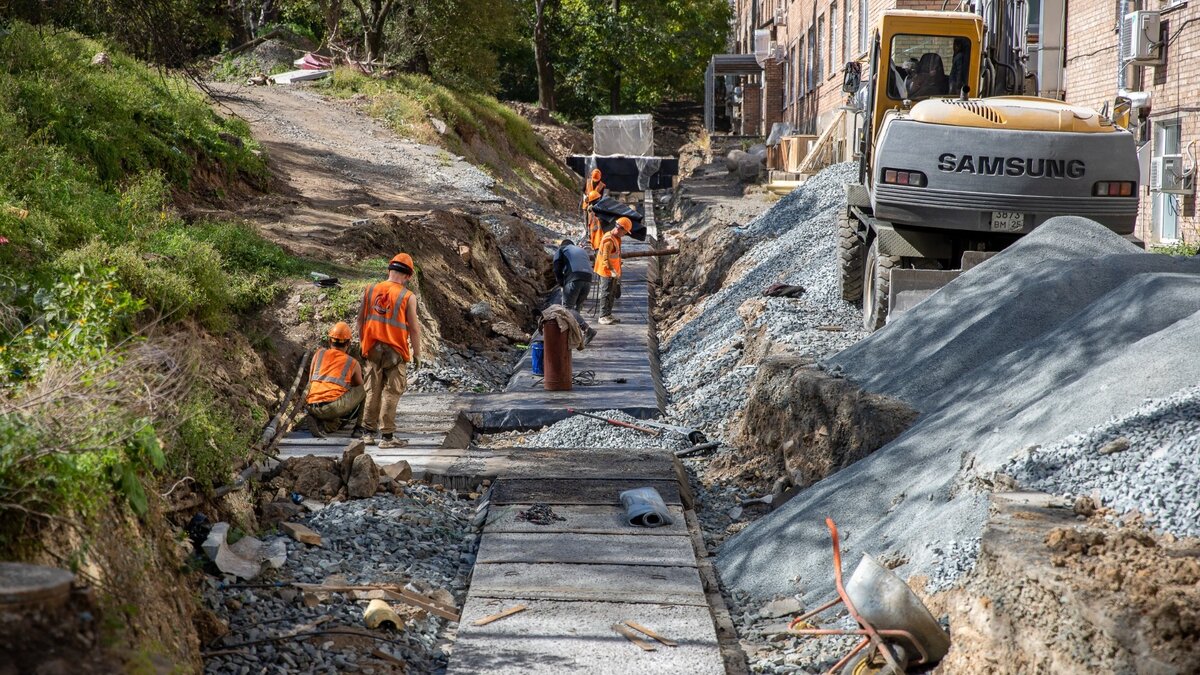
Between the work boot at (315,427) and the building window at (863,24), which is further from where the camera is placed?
the building window at (863,24)

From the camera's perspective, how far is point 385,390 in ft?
30.8

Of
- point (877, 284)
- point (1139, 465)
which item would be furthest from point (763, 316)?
point (1139, 465)

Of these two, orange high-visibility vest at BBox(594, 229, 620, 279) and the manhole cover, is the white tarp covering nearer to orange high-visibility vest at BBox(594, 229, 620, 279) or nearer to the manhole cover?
orange high-visibility vest at BBox(594, 229, 620, 279)

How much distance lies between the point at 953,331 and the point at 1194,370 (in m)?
3.28

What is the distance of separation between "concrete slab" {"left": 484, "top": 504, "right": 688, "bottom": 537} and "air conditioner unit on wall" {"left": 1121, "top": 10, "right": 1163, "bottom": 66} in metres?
9.00

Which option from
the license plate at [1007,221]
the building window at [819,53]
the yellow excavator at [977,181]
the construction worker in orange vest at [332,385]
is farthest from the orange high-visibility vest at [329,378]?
the building window at [819,53]

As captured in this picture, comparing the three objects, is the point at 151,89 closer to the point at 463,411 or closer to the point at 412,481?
the point at 463,411

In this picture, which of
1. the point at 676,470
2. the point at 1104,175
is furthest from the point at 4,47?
the point at 1104,175

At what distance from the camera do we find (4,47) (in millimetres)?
13219

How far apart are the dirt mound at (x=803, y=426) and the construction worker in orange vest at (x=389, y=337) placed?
9.03ft

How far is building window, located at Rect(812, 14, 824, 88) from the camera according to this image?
32.7m

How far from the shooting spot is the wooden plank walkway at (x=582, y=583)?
528cm

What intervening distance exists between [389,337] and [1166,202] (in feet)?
31.9

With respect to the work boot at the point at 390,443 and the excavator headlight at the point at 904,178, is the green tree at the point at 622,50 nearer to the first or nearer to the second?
the excavator headlight at the point at 904,178
